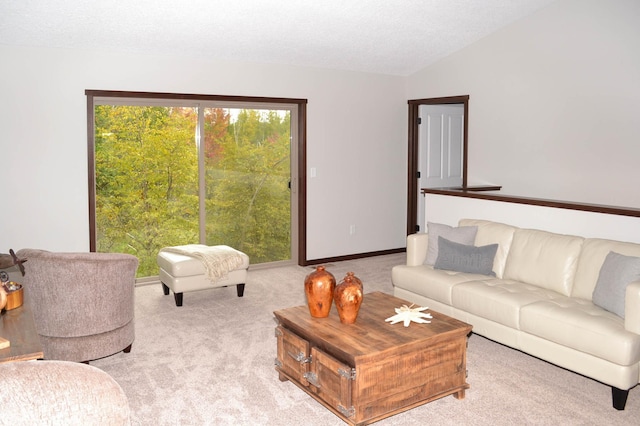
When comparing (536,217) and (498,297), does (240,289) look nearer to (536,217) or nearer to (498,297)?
(498,297)

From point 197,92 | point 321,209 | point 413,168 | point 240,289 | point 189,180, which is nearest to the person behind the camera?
point 240,289

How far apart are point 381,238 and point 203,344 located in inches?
156

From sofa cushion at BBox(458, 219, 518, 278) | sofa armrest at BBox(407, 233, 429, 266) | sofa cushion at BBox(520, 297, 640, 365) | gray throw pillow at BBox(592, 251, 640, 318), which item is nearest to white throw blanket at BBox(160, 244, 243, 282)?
sofa armrest at BBox(407, 233, 429, 266)

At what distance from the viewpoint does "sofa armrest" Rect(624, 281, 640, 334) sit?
330 cm

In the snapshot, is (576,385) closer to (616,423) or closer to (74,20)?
(616,423)

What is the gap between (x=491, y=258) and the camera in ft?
15.5

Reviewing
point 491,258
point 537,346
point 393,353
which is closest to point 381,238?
point 491,258

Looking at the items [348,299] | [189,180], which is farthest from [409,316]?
[189,180]

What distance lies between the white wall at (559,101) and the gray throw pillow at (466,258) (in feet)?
6.22

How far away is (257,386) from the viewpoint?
11.9ft

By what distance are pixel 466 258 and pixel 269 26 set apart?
2.87 metres

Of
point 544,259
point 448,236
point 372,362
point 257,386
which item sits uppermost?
point 448,236

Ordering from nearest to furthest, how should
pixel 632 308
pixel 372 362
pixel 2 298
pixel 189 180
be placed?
pixel 2 298, pixel 372 362, pixel 632 308, pixel 189 180

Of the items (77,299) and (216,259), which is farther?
(216,259)
